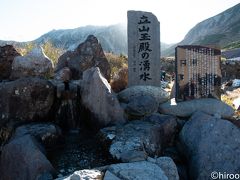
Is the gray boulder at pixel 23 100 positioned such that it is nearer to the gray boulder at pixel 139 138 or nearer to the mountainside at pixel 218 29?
the gray boulder at pixel 139 138

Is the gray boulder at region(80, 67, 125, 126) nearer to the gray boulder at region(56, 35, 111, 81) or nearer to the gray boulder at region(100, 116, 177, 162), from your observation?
the gray boulder at region(100, 116, 177, 162)

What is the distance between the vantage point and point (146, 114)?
873cm

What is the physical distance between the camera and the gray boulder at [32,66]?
10.1 m

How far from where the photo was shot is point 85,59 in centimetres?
1135

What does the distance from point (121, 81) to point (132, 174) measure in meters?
5.72

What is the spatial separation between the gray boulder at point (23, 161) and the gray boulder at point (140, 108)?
2676mm

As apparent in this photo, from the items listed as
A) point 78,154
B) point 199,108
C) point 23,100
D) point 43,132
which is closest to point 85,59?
point 23,100

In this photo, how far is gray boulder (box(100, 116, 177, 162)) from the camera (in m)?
6.80

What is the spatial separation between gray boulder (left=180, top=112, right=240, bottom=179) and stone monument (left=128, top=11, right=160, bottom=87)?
2749 mm

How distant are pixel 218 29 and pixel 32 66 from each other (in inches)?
4683

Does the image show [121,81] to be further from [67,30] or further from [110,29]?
[67,30]

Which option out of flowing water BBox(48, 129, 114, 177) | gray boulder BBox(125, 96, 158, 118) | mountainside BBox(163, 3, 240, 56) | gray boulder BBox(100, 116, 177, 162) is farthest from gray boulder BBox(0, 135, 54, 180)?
mountainside BBox(163, 3, 240, 56)

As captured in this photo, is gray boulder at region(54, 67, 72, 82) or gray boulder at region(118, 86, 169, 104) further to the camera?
gray boulder at region(54, 67, 72, 82)

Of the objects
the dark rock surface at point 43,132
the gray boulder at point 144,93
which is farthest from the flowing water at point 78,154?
the gray boulder at point 144,93
